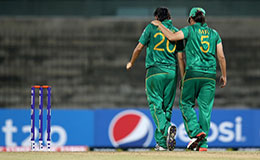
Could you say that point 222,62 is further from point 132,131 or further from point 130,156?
point 132,131

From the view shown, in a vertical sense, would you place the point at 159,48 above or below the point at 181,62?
above

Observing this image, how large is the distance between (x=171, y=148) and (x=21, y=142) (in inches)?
290

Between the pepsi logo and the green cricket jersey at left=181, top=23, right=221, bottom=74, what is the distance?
6876mm

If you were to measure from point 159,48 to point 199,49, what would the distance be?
432 mm

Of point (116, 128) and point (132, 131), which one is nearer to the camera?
point (132, 131)

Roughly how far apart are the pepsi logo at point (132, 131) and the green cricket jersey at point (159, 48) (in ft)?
22.1

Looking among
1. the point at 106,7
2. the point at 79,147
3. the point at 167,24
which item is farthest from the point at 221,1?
the point at 167,24

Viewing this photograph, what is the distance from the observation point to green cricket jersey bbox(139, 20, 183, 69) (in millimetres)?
6918

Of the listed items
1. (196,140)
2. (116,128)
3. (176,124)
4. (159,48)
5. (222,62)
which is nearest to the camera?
(196,140)

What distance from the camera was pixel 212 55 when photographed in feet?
22.6

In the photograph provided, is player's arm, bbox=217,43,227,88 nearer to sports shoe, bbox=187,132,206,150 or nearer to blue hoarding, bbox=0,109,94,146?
sports shoe, bbox=187,132,206,150

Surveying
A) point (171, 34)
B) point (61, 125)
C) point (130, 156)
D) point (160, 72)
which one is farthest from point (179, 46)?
point (61, 125)

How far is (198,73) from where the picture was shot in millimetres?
6805

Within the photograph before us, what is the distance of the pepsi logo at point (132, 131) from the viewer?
1359 cm
